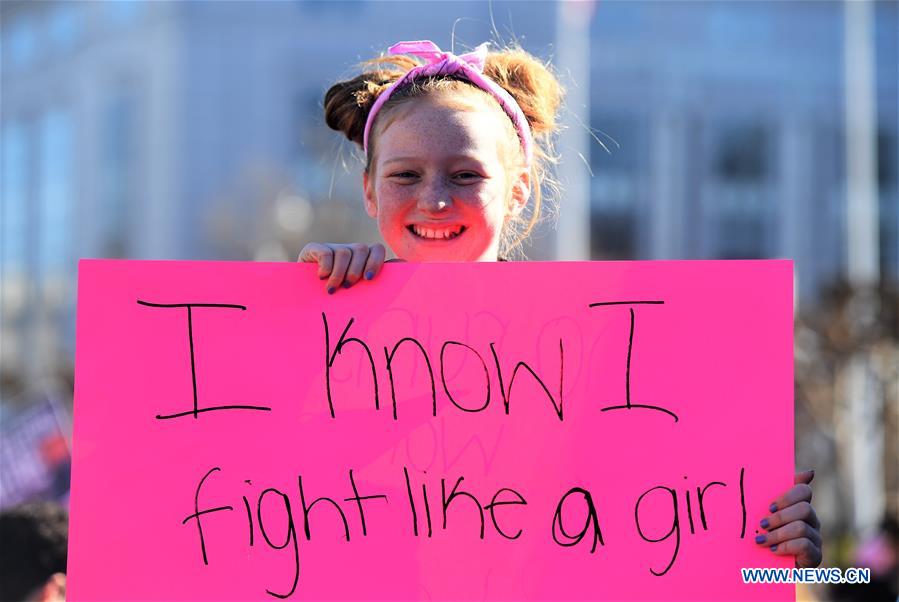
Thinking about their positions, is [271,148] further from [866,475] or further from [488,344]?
[488,344]

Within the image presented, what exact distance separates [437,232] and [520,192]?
0.27 m

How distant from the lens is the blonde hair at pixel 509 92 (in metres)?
2.57

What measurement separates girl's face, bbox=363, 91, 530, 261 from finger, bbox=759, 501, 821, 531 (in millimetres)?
713

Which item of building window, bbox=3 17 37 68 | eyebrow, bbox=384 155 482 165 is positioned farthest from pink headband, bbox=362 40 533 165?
building window, bbox=3 17 37 68

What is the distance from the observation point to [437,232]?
92.3 inches

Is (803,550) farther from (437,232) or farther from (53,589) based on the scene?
(53,589)

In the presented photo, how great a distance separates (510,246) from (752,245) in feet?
129

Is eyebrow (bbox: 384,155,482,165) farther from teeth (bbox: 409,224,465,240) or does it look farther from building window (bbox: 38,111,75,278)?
building window (bbox: 38,111,75,278)

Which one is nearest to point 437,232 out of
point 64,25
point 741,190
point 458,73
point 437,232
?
point 437,232

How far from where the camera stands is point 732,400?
2.13 metres

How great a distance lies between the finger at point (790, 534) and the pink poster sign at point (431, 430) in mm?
32

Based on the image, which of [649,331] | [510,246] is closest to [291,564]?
[649,331]

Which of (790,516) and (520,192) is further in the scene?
(520,192)

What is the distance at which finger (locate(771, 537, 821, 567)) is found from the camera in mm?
2020
